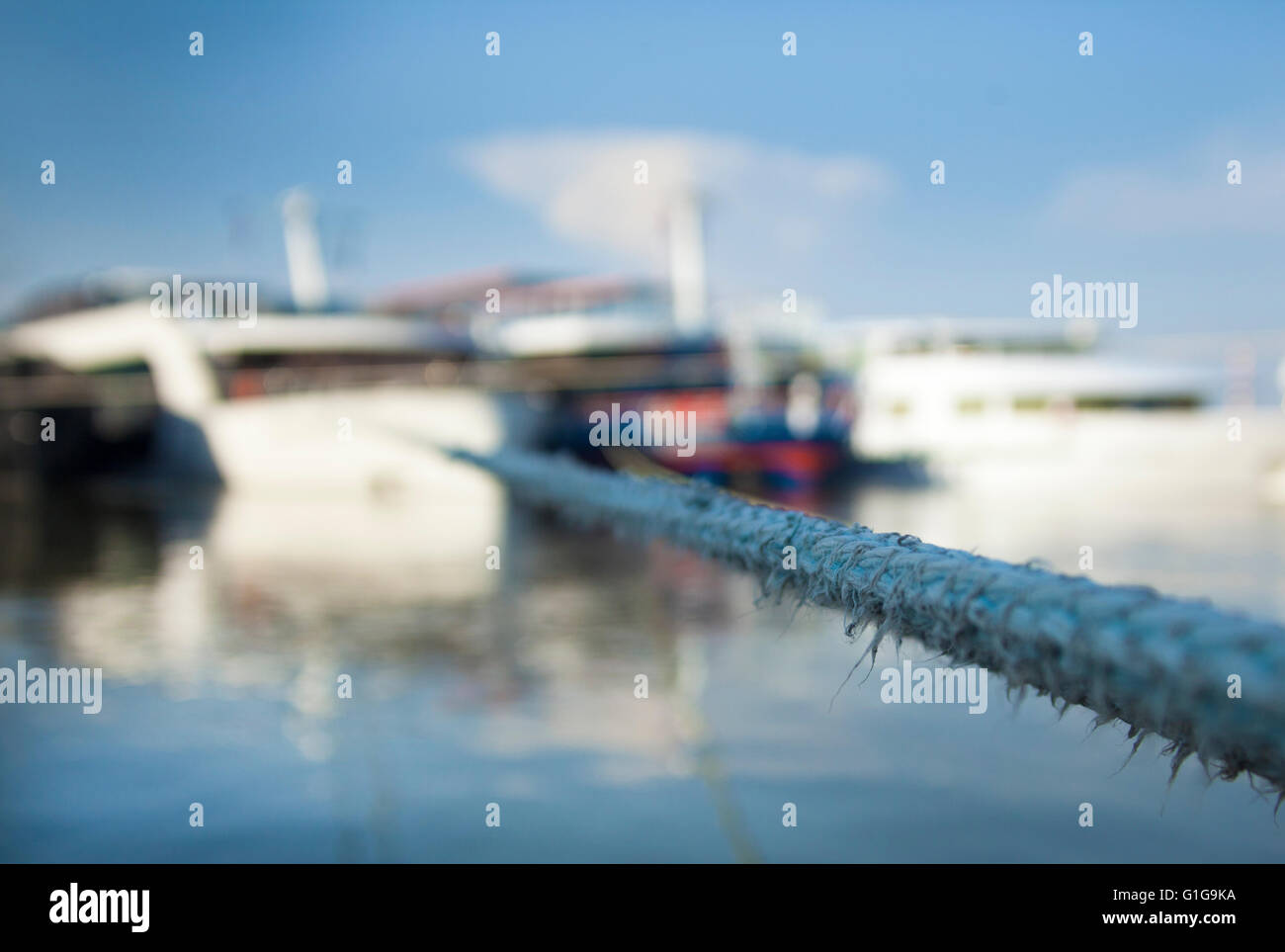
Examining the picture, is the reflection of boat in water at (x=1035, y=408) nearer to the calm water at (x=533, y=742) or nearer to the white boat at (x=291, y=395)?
the white boat at (x=291, y=395)

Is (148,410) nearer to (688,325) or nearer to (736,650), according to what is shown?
(688,325)

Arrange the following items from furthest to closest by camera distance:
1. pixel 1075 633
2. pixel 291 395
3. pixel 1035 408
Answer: pixel 1035 408
pixel 291 395
pixel 1075 633

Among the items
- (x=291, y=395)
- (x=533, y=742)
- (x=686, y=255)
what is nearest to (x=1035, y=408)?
(x=686, y=255)

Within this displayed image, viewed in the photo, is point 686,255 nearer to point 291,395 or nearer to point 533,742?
point 291,395

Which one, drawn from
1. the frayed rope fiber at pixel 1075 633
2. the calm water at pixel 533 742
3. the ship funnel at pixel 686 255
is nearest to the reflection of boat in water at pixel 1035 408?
the ship funnel at pixel 686 255

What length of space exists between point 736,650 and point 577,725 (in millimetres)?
1054

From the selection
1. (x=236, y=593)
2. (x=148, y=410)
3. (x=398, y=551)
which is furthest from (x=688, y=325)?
(x=236, y=593)

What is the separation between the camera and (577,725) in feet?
9.82

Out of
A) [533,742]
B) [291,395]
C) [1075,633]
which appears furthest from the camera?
[291,395]

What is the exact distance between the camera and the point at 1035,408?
68.7ft

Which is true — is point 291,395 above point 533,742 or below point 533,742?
above

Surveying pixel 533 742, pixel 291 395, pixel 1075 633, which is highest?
pixel 291 395

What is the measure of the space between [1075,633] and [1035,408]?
70.1 ft

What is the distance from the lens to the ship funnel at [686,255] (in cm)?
2095
